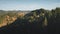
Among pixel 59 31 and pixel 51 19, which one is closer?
pixel 59 31

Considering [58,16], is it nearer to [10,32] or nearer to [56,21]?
[56,21]

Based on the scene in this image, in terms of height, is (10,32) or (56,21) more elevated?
(56,21)

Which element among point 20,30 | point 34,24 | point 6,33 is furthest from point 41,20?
point 6,33

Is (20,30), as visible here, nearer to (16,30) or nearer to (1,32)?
(16,30)

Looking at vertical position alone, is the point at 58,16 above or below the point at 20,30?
above

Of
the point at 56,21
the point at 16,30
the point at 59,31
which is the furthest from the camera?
the point at 16,30

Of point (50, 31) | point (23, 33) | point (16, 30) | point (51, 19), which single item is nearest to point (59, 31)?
point (50, 31)

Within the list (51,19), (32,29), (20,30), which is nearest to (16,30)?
(20,30)

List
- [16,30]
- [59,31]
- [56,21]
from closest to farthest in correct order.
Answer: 1. [59,31]
2. [56,21]
3. [16,30]
